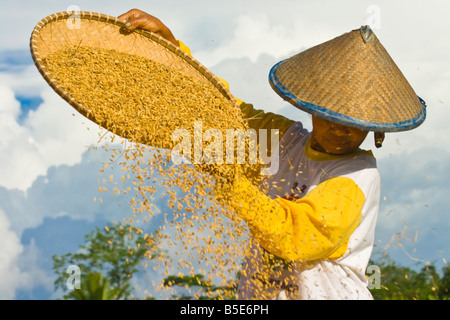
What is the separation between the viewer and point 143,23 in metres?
3.42

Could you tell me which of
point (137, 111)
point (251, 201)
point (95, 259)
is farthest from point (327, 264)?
point (95, 259)

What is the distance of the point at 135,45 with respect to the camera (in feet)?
11.2

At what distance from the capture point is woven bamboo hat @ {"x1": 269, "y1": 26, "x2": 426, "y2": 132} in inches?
110

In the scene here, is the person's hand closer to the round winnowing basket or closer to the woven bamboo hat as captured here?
the round winnowing basket

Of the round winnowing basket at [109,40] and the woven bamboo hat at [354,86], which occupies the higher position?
the round winnowing basket at [109,40]

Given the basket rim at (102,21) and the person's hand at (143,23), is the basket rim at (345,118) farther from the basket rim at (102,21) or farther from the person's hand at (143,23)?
the person's hand at (143,23)

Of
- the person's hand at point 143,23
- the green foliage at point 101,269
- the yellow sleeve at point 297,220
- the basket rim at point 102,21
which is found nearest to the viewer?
the yellow sleeve at point 297,220

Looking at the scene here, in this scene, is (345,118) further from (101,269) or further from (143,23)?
(101,269)

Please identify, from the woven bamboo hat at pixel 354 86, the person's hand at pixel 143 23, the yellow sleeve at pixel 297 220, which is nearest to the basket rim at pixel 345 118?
the woven bamboo hat at pixel 354 86

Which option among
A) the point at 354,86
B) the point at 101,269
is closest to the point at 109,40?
the point at 354,86

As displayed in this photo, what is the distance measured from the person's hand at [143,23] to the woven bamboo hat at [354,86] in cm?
77

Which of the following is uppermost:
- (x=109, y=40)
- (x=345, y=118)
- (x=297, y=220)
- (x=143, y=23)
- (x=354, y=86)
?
(x=143, y=23)

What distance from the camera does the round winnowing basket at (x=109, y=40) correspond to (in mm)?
3211

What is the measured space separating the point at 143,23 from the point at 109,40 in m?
0.19
